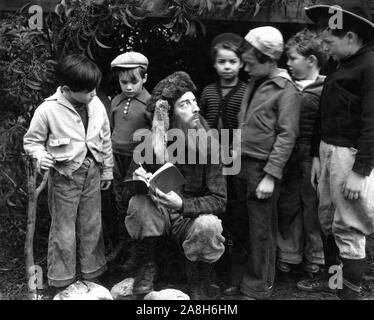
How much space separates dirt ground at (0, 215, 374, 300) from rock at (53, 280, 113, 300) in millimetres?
242

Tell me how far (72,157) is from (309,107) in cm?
177

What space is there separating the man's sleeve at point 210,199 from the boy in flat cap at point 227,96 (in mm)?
334

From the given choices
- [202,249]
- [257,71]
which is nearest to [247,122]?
[257,71]

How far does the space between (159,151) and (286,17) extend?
5.25 ft

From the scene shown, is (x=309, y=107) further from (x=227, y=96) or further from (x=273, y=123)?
(x=227, y=96)

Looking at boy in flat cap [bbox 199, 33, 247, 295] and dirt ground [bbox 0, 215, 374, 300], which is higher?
boy in flat cap [bbox 199, 33, 247, 295]

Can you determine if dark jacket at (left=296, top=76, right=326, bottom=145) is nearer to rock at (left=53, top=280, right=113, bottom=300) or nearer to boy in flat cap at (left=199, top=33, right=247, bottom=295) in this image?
boy in flat cap at (left=199, top=33, right=247, bottom=295)

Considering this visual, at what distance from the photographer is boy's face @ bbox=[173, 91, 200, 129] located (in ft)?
13.9

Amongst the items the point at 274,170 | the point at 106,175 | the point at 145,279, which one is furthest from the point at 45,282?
the point at 274,170

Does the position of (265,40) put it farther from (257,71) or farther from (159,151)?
(159,151)

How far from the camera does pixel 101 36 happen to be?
4914 mm

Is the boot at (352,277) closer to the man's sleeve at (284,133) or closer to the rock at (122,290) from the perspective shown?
Answer: the man's sleeve at (284,133)

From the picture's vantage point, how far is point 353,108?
12.8ft

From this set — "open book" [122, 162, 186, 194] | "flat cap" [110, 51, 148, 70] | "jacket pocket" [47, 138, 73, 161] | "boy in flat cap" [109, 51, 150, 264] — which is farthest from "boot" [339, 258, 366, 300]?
"flat cap" [110, 51, 148, 70]
